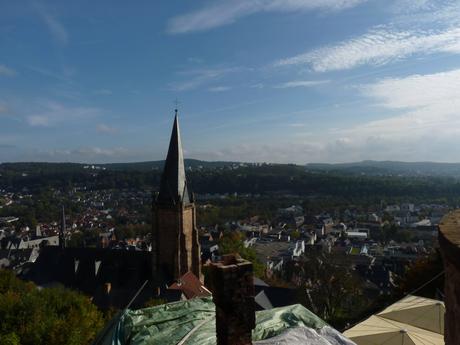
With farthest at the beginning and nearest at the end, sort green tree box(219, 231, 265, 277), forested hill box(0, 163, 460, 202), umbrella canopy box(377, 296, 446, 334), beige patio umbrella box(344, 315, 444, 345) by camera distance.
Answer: forested hill box(0, 163, 460, 202)
green tree box(219, 231, 265, 277)
umbrella canopy box(377, 296, 446, 334)
beige patio umbrella box(344, 315, 444, 345)

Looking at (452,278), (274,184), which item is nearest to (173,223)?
(452,278)

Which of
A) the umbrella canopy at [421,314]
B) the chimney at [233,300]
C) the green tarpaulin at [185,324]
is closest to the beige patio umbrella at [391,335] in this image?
the umbrella canopy at [421,314]

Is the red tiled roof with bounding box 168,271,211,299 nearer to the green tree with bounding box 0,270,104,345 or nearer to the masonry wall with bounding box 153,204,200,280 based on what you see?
the masonry wall with bounding box 153,204,200,280

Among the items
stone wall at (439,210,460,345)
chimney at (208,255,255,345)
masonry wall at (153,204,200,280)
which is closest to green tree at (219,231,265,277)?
masonry wall at (153,204,200,280)

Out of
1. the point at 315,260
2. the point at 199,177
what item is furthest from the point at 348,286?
the point at 199,177

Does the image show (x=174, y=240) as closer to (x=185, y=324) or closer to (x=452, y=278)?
(x=185, y=324)

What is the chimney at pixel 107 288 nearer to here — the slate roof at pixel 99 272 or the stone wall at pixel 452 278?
the slate roof at pixel 99 272
